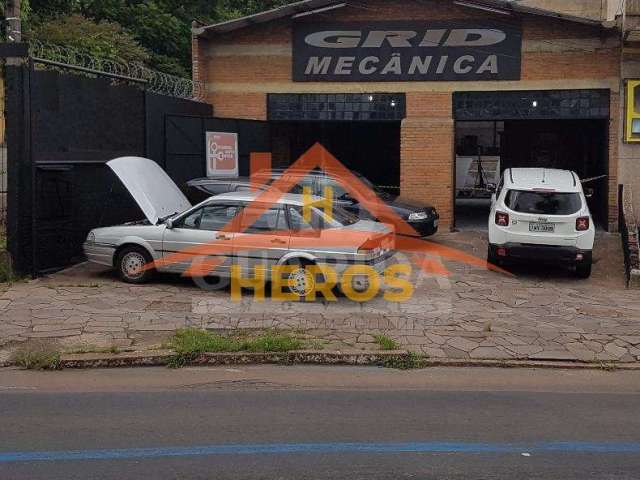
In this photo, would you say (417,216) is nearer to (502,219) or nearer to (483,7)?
(502,219)

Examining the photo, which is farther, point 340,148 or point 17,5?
point 340,148

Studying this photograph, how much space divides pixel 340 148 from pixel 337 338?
15.4m

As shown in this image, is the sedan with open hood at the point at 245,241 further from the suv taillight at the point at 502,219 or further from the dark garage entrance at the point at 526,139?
the dark garage entrance at the point at 526,139

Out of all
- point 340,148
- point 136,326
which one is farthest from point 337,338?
point 340,148

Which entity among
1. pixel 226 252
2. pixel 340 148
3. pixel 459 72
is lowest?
pixel 226 252

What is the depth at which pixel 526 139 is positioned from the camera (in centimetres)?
2484

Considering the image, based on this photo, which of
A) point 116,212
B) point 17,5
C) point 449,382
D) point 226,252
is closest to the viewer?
point 449,382

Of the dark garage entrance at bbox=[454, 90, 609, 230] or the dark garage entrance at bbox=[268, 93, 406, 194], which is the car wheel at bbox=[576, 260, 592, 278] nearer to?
the dark garage entrance at bbox=[454, 90, 609, 230]

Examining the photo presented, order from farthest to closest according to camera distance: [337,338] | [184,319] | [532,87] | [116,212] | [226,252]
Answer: [532,87]
[116,212]
[226,252]
[184,319]
[337,338]

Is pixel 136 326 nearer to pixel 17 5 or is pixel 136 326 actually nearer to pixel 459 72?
pixel 17 5

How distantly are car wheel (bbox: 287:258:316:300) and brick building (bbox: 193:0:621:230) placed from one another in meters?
8.42

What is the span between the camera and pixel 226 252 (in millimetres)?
11984

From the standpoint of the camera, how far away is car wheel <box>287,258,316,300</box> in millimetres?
11633

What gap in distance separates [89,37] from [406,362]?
18.7m
